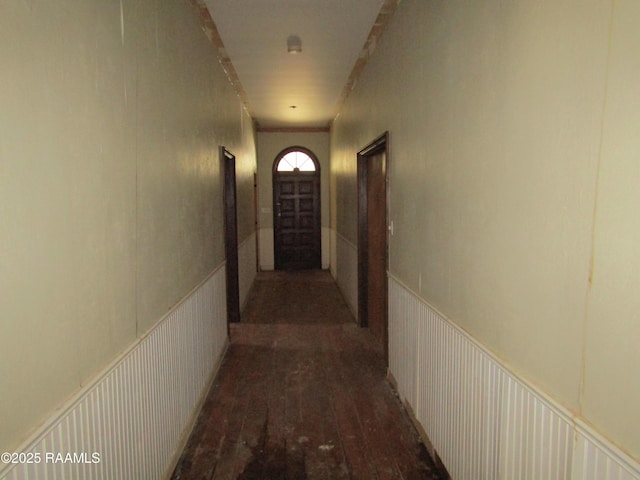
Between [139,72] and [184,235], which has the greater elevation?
[139,72]

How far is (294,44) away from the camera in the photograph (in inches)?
151

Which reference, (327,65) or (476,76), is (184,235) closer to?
(476,76)

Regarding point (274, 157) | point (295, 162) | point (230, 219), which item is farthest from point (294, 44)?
point (295, 162)

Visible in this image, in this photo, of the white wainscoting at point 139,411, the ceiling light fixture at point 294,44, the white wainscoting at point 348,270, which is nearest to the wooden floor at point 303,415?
the white wainscoting at point 139,411

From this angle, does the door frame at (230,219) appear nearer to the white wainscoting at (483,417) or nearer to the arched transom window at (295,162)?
the white wainscoting at (483,417)

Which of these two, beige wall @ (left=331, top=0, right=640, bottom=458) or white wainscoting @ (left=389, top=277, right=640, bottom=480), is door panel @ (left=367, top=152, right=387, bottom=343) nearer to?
white wainscoting @ (left=389, top=277, right=640, bottom=480)

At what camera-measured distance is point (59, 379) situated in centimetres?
133

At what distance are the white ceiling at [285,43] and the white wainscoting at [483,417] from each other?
2.09 m

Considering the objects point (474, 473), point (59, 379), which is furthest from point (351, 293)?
point (59, 379)

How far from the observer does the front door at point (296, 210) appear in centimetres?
903

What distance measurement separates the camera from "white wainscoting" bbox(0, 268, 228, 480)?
4.31ft

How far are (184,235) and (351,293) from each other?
3.36 metres

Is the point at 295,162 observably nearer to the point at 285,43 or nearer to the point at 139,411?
the point at 285,43

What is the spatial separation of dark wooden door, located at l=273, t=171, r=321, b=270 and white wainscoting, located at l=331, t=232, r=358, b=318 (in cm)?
183
